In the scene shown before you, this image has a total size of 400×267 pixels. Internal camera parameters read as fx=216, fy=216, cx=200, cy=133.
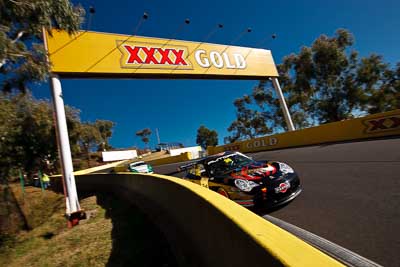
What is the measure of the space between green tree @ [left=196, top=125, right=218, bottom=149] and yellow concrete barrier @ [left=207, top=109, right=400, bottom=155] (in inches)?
2645

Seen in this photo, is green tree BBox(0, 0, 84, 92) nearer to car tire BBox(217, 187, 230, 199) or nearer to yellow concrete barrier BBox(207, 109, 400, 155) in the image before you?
car tire BBox(217, 187, 230, 199)

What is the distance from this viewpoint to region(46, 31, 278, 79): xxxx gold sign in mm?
9820

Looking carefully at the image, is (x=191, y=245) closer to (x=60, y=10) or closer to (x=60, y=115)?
(x=60, y=10)

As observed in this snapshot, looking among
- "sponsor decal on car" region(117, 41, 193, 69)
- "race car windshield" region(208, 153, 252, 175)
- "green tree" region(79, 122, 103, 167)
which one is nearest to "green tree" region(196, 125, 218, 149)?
"green tree" region(79, 122, 103, 167)

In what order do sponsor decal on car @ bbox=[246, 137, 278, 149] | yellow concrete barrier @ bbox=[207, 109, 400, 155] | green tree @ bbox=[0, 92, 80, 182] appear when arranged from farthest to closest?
1. sponsor decal on car @ bbox=[246, 137, 278, 149]
2. green tree @ bbox=[0, 92, 80, 182]
3. yellow concrete barrier @ bbox=[207, 109, 400, 155]

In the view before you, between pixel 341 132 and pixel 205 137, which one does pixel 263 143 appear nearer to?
pixel 341 132

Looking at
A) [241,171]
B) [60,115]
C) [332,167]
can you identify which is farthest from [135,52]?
[332,167]

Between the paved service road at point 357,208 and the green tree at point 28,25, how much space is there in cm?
712

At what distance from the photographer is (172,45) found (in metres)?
13.2

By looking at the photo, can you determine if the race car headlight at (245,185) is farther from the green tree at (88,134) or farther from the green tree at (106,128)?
the green tree at (106,128)

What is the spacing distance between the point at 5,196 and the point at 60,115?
3552mm

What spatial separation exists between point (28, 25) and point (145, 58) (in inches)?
248

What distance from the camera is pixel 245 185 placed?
447 cm

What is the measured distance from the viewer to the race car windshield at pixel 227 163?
5496mm
